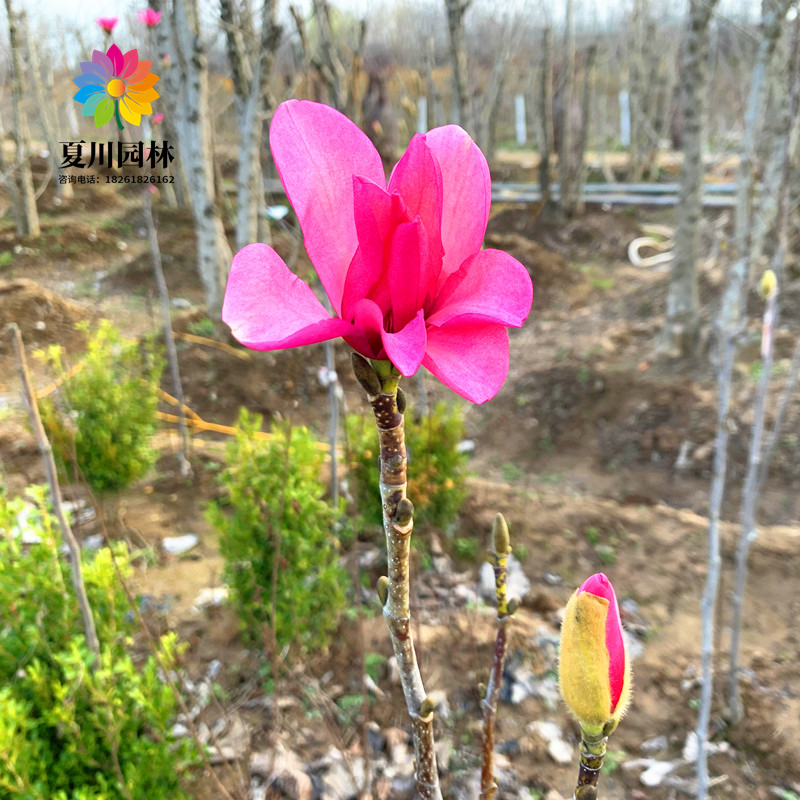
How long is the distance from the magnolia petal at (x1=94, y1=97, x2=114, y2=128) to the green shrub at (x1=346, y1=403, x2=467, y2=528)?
175 centimetres

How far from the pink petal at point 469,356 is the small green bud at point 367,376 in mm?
32

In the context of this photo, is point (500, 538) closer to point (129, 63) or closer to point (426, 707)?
point (426, 707)

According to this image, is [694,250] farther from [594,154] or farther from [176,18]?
[594,154]

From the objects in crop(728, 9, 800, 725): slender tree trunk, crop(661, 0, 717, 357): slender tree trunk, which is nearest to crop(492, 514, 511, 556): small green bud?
crop(728, 9, 800, 725): slender tree trunk

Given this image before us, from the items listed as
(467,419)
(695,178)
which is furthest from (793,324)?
(467,419)

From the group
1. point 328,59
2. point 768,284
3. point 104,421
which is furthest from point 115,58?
point 768,284

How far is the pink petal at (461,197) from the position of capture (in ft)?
1.48

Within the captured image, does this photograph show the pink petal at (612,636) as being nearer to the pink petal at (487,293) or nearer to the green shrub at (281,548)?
the pink petal at (487,293)

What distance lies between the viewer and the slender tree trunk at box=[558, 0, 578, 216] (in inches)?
449

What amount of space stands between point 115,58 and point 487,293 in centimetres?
297

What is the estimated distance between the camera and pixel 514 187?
16.2 metres

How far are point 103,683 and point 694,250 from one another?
Result: 625 centimetres

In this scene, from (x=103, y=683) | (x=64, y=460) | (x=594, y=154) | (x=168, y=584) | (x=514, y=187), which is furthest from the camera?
(x=594, y=154)

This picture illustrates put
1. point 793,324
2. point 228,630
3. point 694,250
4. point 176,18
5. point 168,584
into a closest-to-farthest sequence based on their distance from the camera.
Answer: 1. point 228,630
2. point 168,584
3. point 176,18
4. point 694,250
5. point 793,324
